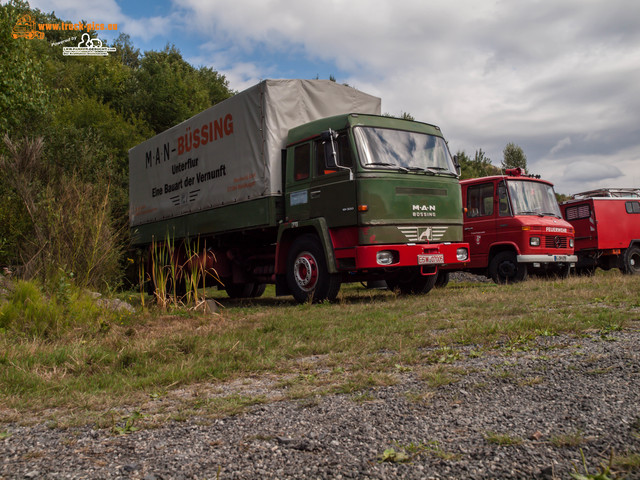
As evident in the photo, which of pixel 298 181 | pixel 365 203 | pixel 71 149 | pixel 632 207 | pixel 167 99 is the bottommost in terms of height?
pixel 365 203

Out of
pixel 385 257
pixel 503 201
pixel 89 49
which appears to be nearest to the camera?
pixel 385 257

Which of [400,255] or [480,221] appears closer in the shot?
[400,255]

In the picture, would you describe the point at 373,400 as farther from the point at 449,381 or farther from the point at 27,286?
the point at 27,286

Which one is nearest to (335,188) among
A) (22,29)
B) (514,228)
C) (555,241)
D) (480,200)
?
(514,228)

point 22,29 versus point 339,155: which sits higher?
Answer: point 22,29

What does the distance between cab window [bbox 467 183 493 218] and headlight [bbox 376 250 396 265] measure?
4.50 meters

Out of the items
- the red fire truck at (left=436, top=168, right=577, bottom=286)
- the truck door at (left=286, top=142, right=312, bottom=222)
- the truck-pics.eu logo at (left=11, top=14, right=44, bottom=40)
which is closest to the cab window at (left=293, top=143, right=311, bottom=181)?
the truck door at (left=286, top=142, right=312, bottom=222)

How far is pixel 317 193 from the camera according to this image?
376 inches

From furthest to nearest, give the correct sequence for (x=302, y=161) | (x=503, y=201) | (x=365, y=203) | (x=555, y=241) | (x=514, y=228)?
(x=503, y=201) → (x=555, y=241) → (x=514, y=228) → (x=302, y=161) → (x=365, y=203)

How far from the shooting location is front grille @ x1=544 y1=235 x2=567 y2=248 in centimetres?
1226

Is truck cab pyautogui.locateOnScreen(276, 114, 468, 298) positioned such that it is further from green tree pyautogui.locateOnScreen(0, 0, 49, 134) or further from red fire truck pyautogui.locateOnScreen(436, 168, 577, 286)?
green tree pyautogui.locateOnScreen(0, 0, 49, 134)

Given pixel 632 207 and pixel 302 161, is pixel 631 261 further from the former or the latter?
pixel 302 161

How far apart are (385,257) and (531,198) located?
5282 millimetres

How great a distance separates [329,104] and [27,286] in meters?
6.31
